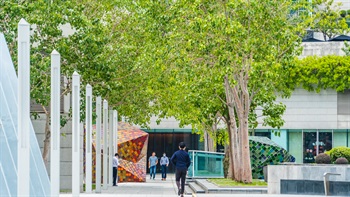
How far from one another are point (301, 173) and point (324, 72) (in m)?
37.5

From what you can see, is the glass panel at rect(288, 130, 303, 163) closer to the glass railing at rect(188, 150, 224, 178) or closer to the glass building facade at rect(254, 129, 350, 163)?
the glass building facade at rect(254, 129, 350, 163)

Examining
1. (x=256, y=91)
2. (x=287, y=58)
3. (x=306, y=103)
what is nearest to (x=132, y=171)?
(x=256, y=91)

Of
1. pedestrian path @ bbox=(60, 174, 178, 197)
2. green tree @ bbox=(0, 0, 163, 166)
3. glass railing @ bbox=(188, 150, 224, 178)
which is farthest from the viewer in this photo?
glass railing @ bbox=(188, 150, 224, 178)

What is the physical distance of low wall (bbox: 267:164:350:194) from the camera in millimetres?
31328

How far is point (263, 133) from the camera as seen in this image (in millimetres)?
73812

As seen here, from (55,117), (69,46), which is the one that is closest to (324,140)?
(69,46)

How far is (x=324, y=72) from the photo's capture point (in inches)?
2707

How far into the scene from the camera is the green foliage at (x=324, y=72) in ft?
224

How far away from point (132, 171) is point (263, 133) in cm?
2347

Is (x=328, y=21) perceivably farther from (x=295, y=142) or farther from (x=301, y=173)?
(x=301, y=173)

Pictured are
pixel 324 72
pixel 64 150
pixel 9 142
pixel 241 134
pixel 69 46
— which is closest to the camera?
pixel 9 142

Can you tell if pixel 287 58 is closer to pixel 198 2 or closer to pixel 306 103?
pixel 198 2

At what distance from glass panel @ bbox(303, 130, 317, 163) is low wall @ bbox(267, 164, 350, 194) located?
3890cm

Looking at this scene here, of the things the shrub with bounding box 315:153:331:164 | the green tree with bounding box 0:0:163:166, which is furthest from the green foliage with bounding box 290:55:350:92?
the shrub with bounding box 315:153:331:164
